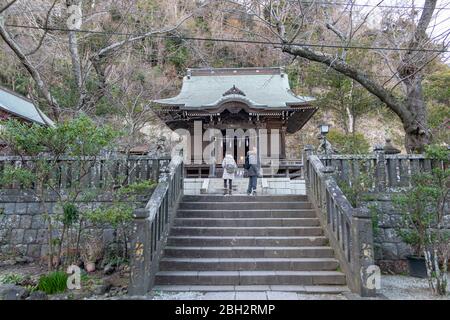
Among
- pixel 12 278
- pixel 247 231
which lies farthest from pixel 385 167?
pixel 12 278

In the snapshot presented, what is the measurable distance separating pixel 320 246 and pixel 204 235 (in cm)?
222

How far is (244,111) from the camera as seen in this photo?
13.4 m

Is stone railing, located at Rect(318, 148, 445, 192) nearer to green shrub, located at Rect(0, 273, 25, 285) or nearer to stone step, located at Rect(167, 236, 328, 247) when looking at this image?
stone step, located at Rect(167, 236, 328, 247)

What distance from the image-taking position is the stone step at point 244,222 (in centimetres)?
621

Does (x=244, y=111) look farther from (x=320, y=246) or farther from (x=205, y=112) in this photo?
(x=320, y=246)

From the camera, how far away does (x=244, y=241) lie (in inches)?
227

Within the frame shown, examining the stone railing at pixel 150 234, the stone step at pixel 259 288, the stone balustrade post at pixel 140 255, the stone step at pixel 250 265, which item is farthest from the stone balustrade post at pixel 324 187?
the stone balustrade post at pixel 140 255

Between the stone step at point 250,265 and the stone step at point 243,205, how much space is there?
5.53 ft

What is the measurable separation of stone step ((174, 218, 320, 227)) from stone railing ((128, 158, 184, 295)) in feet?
1.24

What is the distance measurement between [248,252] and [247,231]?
0.58m

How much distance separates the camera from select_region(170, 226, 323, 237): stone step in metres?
5.95

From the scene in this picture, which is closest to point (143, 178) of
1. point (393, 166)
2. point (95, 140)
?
point (95, 140)

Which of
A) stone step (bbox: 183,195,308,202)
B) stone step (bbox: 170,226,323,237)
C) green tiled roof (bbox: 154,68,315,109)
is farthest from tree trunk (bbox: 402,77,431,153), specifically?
green tiled roof (bbox: 154,68,315,109)

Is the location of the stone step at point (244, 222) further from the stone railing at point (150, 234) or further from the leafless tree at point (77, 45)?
the leafless tree at point (77, 45)
